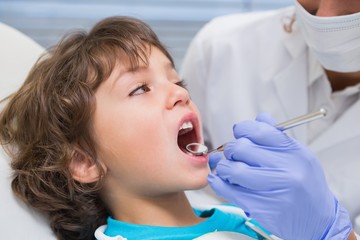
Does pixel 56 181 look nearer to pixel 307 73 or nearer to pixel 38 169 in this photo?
pixel 38 169

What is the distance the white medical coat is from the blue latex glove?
1.42 feet

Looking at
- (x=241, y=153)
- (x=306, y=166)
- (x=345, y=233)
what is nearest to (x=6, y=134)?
(x=241, y=153)

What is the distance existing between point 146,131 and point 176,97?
0.36 ft

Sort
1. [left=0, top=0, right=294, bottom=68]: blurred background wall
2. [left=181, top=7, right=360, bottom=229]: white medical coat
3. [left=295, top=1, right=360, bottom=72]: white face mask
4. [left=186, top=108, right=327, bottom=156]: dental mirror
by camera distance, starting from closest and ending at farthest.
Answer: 1. [left=186, top=108, right=327, bottom=156]: dental mirror
2. [left=295, top=1, right=360, bottom=72]: white face mask
3. [left=181, top=7, right=360, bottom=229]: white medical coat
4. [left=0, top=0, right=294, bottom=68]: blurred background wall

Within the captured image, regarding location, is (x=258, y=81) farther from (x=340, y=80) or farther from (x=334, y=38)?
(x=334, y=38)

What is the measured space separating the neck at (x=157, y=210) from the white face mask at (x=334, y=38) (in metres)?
0.58

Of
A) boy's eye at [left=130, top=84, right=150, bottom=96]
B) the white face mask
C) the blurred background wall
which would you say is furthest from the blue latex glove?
the blurred background wall

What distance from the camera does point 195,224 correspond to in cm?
145

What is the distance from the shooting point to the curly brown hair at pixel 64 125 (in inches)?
54.7

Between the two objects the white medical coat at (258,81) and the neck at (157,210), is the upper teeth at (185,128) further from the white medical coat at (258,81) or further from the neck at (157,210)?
the white medical coat at (258,81)

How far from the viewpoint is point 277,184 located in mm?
1223

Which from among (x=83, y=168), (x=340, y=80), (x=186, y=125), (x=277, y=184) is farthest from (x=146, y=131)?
(x=340, y=80)

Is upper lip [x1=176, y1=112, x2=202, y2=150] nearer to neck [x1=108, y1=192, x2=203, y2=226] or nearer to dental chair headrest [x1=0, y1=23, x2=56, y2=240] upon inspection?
neck [x1=108, y1=192, x2=203, y2=226]

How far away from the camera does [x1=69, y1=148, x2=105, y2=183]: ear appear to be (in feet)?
4.64
